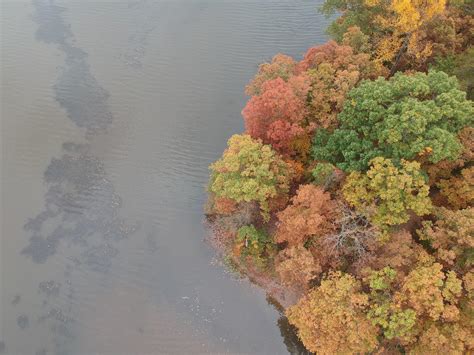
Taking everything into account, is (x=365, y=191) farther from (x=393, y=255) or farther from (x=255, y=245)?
(x=255, y=245)

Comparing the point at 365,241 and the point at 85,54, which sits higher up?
the point at 85,54

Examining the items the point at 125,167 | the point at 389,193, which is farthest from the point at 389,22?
the point at 125,167

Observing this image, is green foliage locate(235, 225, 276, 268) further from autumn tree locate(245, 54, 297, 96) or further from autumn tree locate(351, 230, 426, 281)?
autumn tree locate(245, 54, 297, 96)

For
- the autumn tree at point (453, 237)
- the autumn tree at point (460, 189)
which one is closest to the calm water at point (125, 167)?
the autumn tree at point (453, 237)

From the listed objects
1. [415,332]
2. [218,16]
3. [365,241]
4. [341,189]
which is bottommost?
[415,332]

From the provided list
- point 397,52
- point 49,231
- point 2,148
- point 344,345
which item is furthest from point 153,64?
point 344,345

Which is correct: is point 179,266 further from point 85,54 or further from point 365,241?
point 85,54

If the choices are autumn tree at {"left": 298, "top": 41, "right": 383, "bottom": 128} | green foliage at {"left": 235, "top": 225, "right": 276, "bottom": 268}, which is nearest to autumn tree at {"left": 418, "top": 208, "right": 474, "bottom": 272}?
autumn tree at {"left": 298, "top": 41, "right": 383, "bottom": 128}
